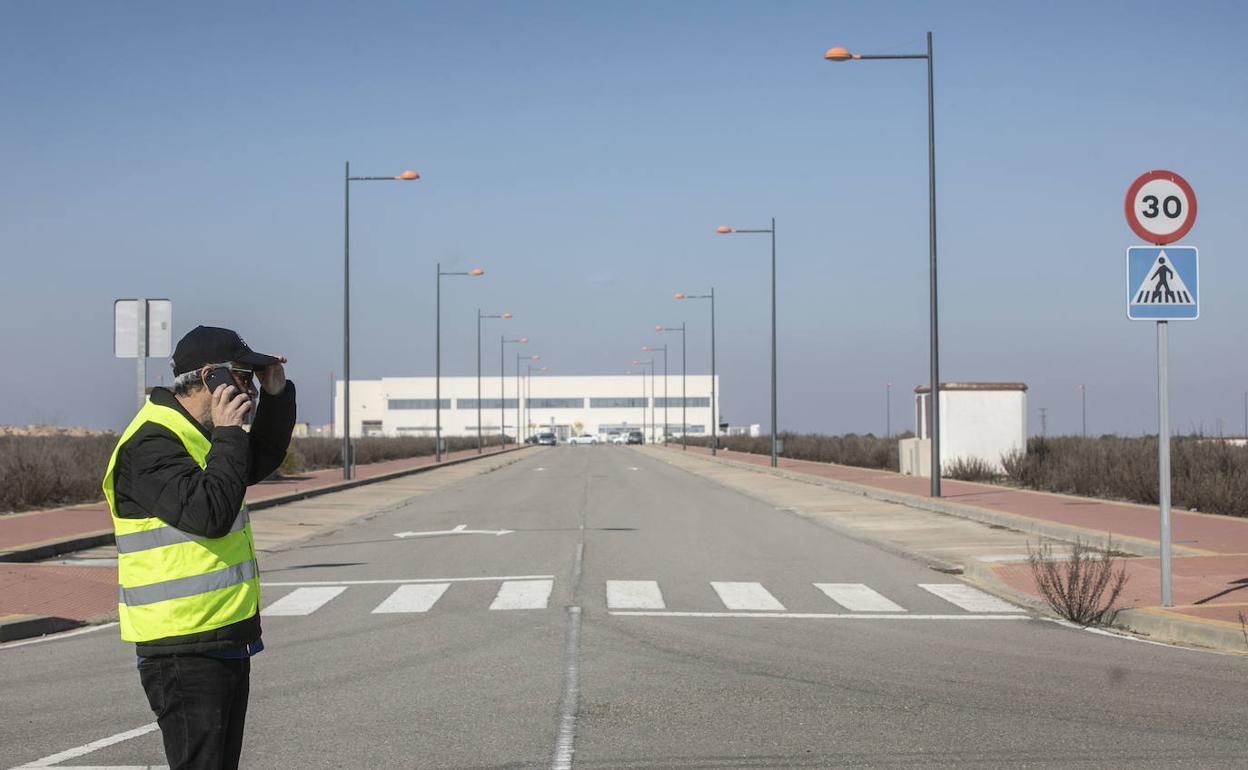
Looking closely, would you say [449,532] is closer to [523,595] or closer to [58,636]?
[523,595]

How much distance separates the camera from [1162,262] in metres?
12.3

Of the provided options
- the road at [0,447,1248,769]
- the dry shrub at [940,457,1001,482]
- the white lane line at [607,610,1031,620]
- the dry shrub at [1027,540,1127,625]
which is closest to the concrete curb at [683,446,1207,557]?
the dry shrub at [1027,540,1127,625]

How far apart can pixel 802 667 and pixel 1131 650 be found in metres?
2.80

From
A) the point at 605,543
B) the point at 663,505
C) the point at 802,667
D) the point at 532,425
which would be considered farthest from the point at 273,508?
the point at 532,425

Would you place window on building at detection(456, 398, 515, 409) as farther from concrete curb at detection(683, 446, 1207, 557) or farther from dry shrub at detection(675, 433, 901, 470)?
concrete curb at detection(683, 446, 1207, 557)

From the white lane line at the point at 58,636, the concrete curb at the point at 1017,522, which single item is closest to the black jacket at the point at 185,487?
the white lane line at the point at 58,636

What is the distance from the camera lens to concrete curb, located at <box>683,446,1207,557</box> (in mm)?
17281

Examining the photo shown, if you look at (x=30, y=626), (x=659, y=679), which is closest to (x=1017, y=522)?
(x=659, y=679)

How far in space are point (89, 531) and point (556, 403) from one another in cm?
14261

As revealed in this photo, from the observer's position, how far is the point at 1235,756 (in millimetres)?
7309

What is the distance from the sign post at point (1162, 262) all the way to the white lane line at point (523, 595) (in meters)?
5.78

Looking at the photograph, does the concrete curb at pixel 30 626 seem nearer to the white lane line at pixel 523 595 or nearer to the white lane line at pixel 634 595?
the white lane line at pixel 523 595

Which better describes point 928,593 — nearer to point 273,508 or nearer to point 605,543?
point 605,543

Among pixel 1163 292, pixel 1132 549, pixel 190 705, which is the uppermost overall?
pixel 1163 292
